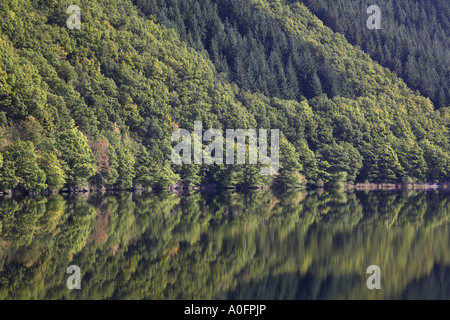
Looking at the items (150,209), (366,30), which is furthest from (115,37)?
(366,30)

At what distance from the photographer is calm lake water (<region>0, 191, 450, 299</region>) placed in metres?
21.9

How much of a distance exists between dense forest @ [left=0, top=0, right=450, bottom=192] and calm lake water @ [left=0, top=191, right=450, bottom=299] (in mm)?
25370

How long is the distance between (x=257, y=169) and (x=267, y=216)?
159ft

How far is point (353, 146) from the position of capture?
125938 mm

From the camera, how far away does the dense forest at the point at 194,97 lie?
72000mm
